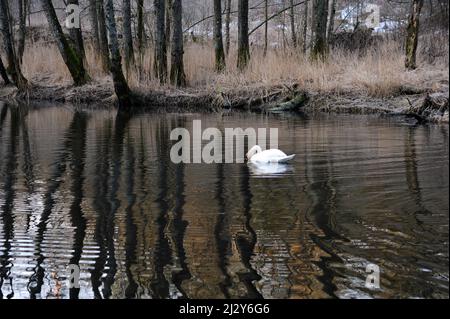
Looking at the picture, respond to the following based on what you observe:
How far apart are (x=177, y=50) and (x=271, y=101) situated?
4037 millimetres

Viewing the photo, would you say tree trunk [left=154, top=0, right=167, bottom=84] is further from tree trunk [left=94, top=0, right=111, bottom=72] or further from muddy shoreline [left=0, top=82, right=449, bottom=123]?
tree trunk [left=94, top=0, right=111, bottom=72]

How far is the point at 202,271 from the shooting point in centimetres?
464

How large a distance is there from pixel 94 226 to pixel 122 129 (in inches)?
327

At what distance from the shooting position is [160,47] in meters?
21.1

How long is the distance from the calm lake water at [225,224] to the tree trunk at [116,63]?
27.6 feet

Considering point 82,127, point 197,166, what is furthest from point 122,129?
point 197,166

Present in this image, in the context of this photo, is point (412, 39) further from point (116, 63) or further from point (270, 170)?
point (270, 170)

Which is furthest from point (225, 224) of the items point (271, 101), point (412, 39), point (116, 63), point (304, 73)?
point (116, 63)

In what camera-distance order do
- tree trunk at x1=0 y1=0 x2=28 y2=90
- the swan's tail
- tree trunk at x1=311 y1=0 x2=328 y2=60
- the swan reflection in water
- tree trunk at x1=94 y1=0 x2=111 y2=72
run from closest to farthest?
1. the swan reflection in water
2. the swan's tail
3. tree trunk at x1=311 y1=0 x2=328 y2=60
4. tree trunk at x1=94 y1=0 x2=111 y2=72
5. tree trunk at x1=0 y1=0 x2=28 y2=90

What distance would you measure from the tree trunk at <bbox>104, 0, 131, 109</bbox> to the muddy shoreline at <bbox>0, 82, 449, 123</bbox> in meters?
0.39

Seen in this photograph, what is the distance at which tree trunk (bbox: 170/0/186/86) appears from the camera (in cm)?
2070

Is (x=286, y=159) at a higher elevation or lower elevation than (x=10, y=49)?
lower

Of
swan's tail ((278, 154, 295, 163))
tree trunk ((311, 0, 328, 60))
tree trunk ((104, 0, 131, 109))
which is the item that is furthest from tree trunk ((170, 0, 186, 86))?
swan's tail ((278, 154, 295, 163))

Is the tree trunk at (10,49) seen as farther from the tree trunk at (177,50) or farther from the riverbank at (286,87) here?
the tree trunk at (177,50)
